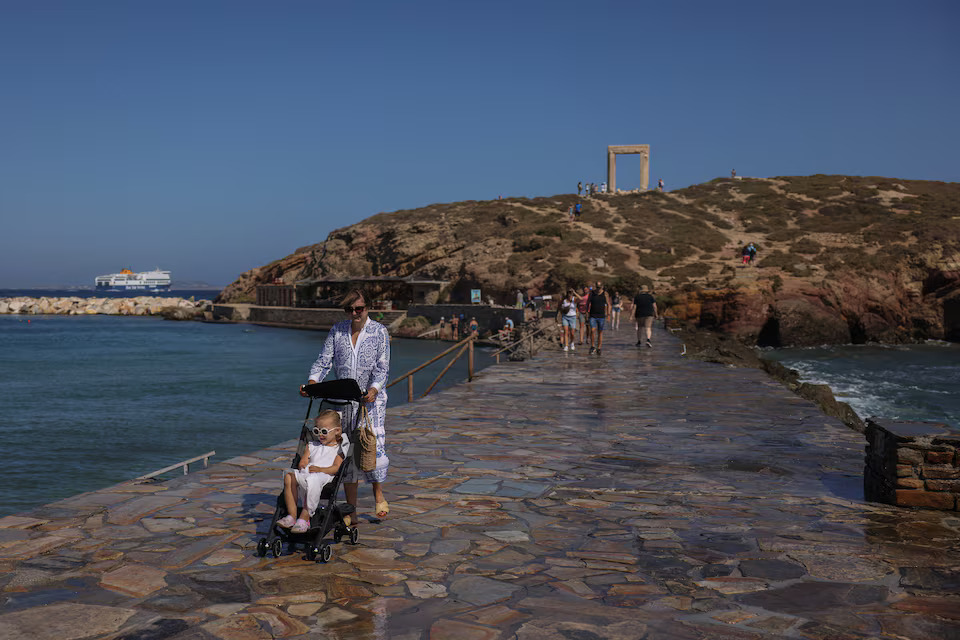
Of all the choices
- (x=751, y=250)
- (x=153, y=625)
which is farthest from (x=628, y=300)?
(x=153, y=625)

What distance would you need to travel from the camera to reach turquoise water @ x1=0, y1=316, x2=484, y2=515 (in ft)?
52.7

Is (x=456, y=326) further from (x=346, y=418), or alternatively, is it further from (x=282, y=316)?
(x=346, y=418)

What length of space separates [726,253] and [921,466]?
5360cm

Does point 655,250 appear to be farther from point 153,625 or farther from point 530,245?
point 153,625

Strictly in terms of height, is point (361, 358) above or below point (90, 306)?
below

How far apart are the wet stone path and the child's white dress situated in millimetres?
358

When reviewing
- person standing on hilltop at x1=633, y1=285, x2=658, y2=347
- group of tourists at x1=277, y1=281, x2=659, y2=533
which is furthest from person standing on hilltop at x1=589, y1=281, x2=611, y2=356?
group of tourists at x1=277, y1=281, x2=659, y2=533

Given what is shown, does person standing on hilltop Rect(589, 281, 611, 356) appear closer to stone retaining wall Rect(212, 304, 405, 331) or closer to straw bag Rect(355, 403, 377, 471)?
straw bag Rect(355, 403, 377, 471)

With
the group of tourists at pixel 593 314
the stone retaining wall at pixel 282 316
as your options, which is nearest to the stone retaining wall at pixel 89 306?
the stone retaining wall at pixel 282 316

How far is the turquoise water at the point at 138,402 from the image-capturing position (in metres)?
16.1

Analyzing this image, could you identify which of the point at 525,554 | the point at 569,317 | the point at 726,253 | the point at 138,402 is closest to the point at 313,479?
the point at 525,554

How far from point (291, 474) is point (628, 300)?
42634 mm

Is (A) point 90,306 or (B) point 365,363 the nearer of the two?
(B) point 365,363

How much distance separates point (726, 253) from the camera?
5691 cm
